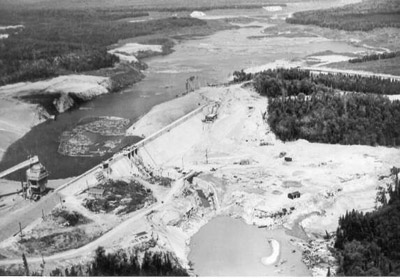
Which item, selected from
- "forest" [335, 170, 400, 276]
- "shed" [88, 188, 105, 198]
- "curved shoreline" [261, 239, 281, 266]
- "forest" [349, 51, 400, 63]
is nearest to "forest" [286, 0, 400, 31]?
"forest" [349, 51, 400, 63]

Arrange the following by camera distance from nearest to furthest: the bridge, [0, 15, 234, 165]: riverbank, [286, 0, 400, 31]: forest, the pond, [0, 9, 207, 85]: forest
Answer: the pond
the bridge
[0, 15, 234, 165]: riverbank
[0, 9, 207, 85]: forest
[286, 0, 400, 31]: forest

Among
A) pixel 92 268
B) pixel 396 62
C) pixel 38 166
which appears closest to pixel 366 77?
pixel 396 62

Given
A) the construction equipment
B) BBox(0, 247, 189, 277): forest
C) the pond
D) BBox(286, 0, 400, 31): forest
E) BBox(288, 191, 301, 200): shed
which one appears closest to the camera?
BBox(0, 247, 189, 277): forest

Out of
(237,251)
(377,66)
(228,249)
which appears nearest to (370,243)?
(237,251)

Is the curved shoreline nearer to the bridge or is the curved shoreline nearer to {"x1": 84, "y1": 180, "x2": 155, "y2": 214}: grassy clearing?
{"x1": 84, "y1": 180, "x2": 155, "y2": 214}: grassy clearing

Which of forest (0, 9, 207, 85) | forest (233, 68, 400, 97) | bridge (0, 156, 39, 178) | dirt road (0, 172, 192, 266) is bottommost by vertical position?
dirt road (0, 172, 192, 266)

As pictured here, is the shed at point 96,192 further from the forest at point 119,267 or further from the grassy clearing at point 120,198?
the forest at point 119,267

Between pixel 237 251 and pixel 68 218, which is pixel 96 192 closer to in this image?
pixel 68 218

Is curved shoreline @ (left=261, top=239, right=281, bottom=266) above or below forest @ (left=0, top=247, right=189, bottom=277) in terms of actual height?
below
